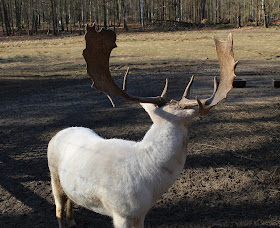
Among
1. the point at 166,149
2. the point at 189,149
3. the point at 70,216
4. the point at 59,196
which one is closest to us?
the point at 166,149

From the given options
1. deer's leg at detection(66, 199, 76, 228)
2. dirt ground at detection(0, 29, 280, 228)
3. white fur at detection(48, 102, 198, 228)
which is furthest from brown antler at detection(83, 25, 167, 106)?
dirt ground at detection(0, 29, 280, 228)

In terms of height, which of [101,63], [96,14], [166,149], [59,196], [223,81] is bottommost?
[59,196]

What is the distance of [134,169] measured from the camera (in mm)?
2955

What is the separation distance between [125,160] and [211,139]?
12.7 ft

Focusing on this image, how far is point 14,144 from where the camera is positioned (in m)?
6.53

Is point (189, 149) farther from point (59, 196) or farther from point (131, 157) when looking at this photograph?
point (131, 157)

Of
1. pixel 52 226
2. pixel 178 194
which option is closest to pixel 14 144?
pixel 52 226

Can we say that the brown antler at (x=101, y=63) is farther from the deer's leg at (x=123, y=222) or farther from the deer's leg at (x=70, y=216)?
the deer's leg at (x=70, y=216)

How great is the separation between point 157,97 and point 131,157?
600mm

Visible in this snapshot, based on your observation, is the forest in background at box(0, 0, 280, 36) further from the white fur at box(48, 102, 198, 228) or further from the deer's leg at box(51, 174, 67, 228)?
the white fur at box(48, 102, 198, 228)

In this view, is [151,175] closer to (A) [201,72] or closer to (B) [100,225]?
(B) [100,225]

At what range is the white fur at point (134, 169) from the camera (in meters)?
2.88

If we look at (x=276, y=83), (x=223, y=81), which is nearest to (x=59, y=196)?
(x=223, y=81)

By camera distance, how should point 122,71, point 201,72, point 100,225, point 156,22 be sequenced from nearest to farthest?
point 100,225 → point 201,72 → point 122,71 → point 156,22
